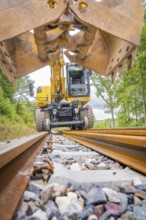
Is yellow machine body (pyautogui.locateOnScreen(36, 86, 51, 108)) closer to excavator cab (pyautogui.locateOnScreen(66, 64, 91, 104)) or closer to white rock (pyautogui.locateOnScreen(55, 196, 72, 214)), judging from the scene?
excavator cab (pyautogui.locateOnScreen(66, 64, 91, 104))

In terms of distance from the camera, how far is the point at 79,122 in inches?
428

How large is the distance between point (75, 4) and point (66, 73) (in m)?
8.49

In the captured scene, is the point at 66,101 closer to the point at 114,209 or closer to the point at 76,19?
the point at 76,19

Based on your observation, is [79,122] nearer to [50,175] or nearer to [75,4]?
[75,4]

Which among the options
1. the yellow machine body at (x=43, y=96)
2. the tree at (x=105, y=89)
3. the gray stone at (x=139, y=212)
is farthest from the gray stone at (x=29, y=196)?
the tree at (x=105, y=89)

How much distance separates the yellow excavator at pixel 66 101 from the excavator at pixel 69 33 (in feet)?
19.5

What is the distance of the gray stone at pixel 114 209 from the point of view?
126 cm

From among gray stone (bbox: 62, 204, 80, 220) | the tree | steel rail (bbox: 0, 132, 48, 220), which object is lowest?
gray stone (bbox: 62, 204, 80, 220)

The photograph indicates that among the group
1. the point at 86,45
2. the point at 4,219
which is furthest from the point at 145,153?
the point at 86,45

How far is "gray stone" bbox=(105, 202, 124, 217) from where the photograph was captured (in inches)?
49.7

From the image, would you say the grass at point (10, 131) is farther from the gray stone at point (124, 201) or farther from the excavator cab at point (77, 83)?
the gray stone at point (124, 201)

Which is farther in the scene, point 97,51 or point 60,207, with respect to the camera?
point 97,51

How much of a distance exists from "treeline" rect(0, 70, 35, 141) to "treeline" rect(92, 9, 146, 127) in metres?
5.23

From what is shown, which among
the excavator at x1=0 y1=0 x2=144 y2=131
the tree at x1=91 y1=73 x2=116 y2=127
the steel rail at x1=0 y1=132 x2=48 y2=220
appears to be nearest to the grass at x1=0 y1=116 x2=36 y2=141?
the excavator at x1=0 y1=0 x2=144 y2=131
